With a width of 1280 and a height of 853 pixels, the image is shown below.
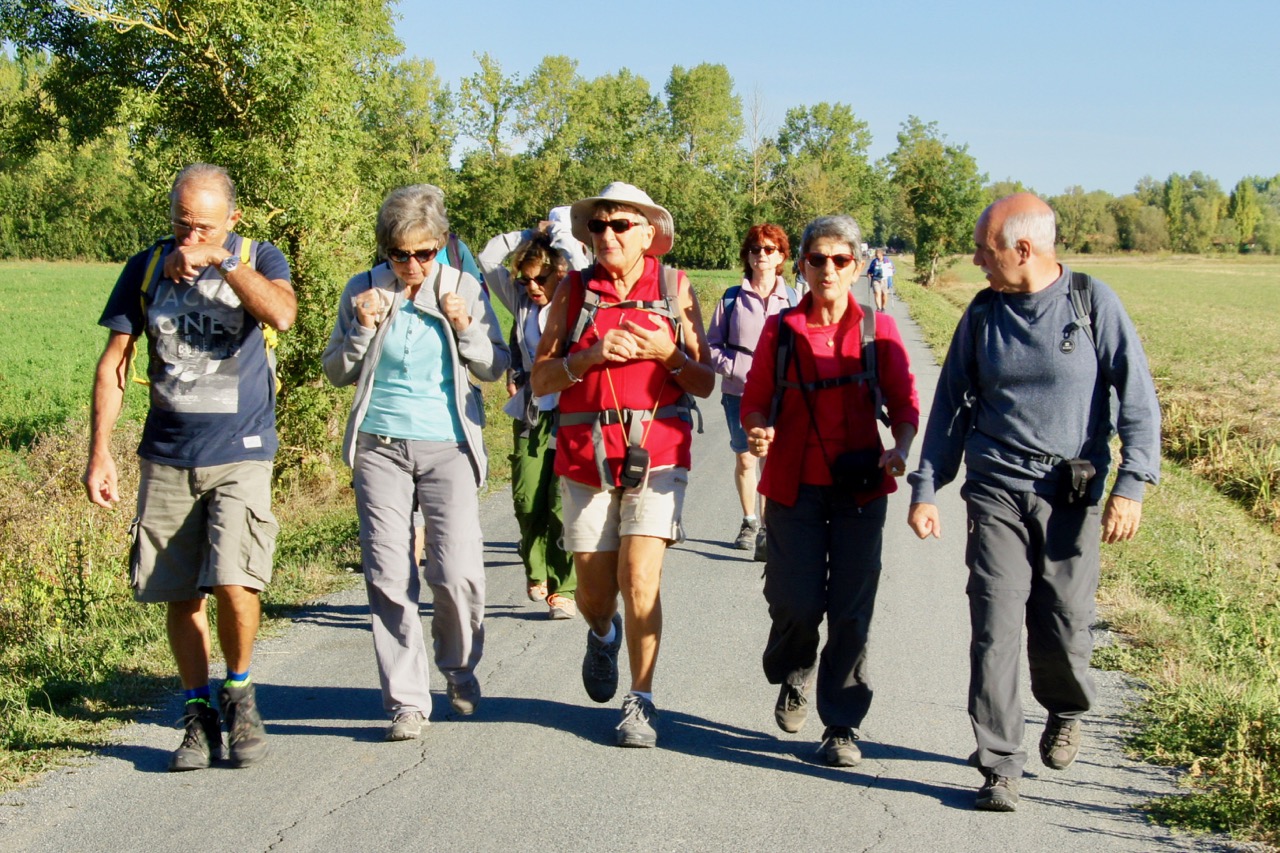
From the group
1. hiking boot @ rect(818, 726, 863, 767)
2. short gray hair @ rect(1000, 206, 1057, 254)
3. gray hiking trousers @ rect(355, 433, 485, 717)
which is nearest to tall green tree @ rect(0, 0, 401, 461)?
gray hiking trousers @ rect(355, 433, 485, 717)

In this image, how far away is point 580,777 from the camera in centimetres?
434

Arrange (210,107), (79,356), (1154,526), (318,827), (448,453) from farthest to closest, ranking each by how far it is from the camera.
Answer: (79,356) < (210,107) < (1154,526) < (448,453) < (318,827)

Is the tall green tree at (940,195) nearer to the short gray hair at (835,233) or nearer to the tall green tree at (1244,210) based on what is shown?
the short gray hair at (835,233)

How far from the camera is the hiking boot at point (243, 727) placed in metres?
4.47

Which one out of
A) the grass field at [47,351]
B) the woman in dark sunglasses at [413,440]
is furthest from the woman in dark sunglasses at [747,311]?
the grass field at [47,351]

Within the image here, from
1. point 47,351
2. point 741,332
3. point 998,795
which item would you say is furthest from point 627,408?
point 47,351

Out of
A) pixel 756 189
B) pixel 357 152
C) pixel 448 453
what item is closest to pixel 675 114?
pixel 756 189

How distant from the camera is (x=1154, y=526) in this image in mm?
8758

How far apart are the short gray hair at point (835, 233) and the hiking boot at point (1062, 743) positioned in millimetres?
1795

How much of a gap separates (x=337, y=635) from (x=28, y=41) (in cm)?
727

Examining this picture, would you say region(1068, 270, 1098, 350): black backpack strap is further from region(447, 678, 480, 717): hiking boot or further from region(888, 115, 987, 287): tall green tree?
region(888, 115, 987, 287): tall green tree

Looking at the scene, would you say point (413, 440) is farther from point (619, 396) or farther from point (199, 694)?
point (199, 694)

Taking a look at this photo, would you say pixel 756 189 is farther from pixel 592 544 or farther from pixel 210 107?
pixel 592 544

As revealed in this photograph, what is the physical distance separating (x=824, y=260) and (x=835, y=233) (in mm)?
116
